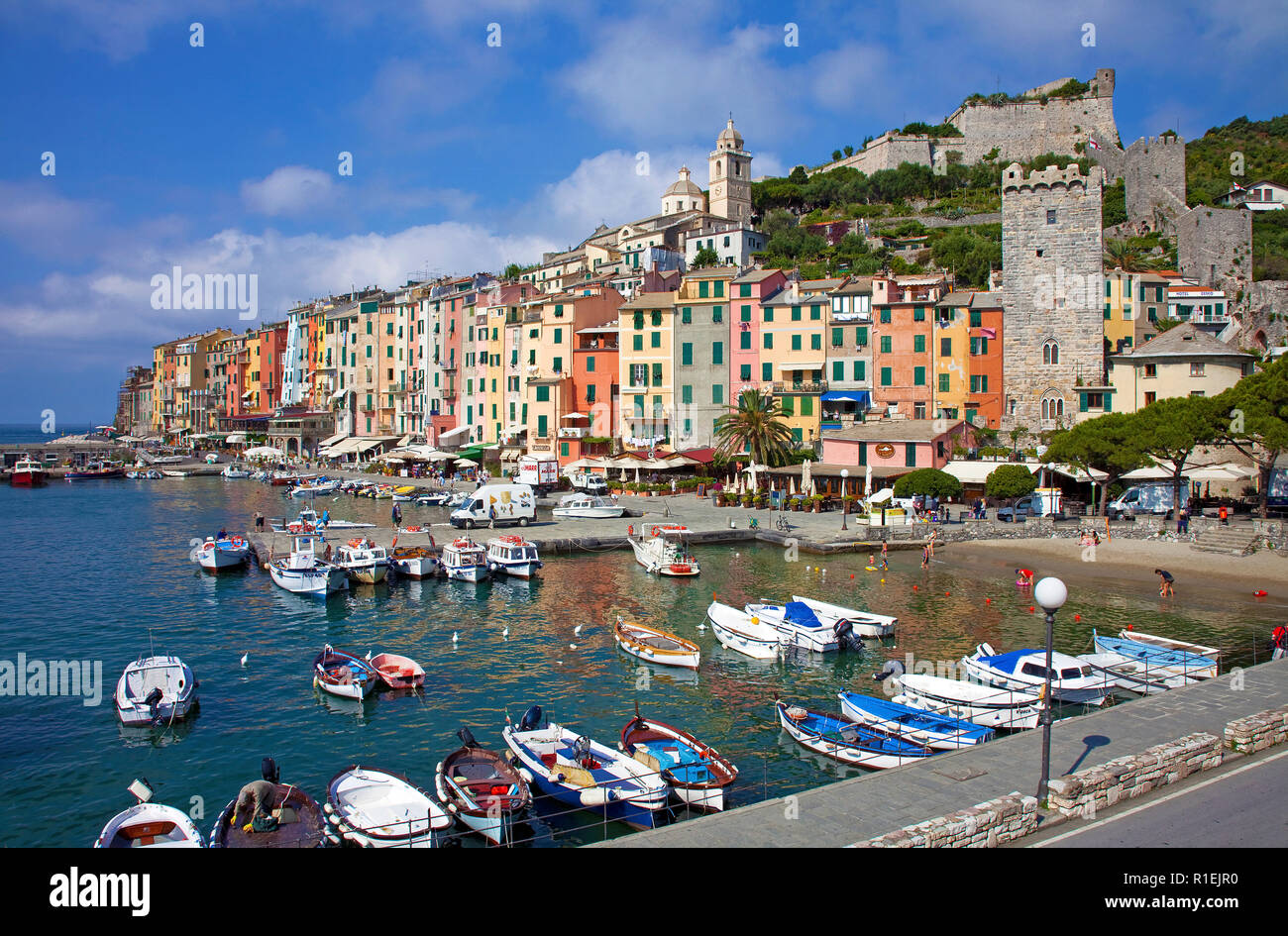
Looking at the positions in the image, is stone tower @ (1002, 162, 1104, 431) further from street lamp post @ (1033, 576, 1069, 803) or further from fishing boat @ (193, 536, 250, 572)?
street lamp post @ (1033, 576, 1069, 803)

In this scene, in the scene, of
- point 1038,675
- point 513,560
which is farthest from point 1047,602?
point 513,560

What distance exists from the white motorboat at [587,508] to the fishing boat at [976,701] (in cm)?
3092

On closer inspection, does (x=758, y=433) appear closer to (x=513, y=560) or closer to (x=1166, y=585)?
(x=513, y=560)

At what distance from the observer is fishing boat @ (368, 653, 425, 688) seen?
916 inches

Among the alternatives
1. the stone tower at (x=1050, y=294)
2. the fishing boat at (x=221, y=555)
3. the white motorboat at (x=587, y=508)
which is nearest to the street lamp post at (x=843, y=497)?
the white motorboat at (x=587, y=508)

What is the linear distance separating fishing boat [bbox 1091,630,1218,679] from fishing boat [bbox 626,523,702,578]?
1718cm

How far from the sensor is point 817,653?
2672 centimetres

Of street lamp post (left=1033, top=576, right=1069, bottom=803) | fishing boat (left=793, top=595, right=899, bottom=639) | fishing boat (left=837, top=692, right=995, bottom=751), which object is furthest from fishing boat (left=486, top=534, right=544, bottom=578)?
street lamp post (left=1033, top=576, right=1069, bottom=803)

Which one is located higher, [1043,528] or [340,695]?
[1043,528]

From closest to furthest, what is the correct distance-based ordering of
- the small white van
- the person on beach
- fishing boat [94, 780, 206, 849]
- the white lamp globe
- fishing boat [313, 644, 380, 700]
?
the white lamp globe → fishing boat [94, 780, 206, 849] → fishing boat [313, 644, 380, 700] → the person on beach → the small white van

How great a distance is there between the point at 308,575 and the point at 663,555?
1445 cm
